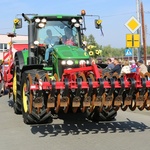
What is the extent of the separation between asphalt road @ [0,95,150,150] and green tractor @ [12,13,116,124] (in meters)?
0.32

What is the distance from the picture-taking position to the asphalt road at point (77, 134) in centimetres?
595

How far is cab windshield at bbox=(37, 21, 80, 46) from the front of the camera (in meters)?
8.68

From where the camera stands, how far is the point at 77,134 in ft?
22.3

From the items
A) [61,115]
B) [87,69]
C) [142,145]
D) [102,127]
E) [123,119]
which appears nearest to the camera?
[142,145]

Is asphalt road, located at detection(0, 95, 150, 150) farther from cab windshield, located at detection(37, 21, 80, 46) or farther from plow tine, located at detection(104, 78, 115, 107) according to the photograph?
cab windshield, located at detection(37, 21, 80, 46)

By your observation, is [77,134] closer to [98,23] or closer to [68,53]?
[68,53]

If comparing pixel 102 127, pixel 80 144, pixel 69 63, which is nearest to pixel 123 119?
pixel 102 127

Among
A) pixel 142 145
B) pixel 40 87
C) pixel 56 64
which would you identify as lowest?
pixel 142 145

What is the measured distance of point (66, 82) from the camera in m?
6.11

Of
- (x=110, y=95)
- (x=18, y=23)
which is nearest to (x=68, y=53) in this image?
(x=110, y=95)

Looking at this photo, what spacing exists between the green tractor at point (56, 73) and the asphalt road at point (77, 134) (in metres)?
0.32

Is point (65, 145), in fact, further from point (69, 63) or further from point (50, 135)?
point (69, 63)

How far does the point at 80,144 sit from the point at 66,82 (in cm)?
109

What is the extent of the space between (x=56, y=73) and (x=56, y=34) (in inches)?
54.1
